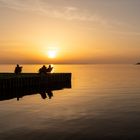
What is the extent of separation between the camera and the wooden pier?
51769 millimetres

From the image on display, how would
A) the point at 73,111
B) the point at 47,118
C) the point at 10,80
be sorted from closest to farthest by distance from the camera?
1. the point at 47,118
2. the point at 73,111
3. the point at 10,80

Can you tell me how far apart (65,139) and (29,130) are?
3.32m

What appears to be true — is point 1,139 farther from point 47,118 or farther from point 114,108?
point 114,108

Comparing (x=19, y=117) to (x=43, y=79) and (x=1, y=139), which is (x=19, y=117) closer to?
(x=1, y=139)

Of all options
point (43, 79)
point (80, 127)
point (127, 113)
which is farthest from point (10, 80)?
point (80, 127)

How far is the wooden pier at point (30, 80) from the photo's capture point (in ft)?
170

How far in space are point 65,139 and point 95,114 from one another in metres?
9.92

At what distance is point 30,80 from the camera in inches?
2341

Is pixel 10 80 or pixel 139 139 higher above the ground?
pixel 10 80

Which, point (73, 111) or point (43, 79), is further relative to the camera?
point (43, 79)

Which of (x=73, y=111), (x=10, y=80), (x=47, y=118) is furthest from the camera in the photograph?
(x=10, y=80)

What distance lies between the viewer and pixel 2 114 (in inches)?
1113

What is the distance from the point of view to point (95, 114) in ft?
94.5

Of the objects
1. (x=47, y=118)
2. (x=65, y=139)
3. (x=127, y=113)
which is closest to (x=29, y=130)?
(x=65, y=139)
